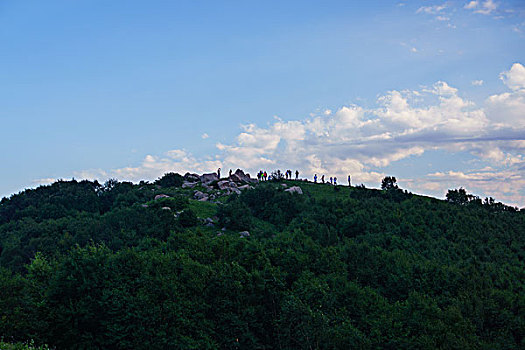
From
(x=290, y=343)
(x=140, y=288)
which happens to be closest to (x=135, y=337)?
(x=140, y=288)

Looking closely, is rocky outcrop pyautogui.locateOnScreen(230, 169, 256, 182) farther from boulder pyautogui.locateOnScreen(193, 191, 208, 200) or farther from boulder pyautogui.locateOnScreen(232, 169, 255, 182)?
boulder pyautogui.locateOnScreen(193, 191, 208, 200)

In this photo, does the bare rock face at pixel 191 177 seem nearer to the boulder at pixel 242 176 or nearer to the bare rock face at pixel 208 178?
the bare rock face at pixel 208 178

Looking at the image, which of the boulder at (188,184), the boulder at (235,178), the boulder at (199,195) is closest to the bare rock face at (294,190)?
the boulder at (235,178)

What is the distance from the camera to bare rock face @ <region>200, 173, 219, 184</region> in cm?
11248

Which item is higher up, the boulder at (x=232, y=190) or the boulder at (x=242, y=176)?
the boulder at (x=242, y=176)

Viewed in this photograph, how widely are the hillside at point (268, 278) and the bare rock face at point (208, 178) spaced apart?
72.5ft

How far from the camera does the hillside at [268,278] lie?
36.4m

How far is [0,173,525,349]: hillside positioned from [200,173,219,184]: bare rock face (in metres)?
22.1

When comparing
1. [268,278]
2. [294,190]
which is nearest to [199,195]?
[294,190]

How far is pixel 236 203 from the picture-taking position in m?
78.9

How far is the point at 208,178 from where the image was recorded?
11475 cm

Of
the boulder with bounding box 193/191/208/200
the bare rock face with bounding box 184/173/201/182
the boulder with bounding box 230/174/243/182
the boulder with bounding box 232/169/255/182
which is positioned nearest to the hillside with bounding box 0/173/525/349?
the boulder with bounding box 193/191/208/200

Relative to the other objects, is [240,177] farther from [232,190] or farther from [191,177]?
[232,190]

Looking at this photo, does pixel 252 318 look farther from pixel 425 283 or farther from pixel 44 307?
pixel 425 283
